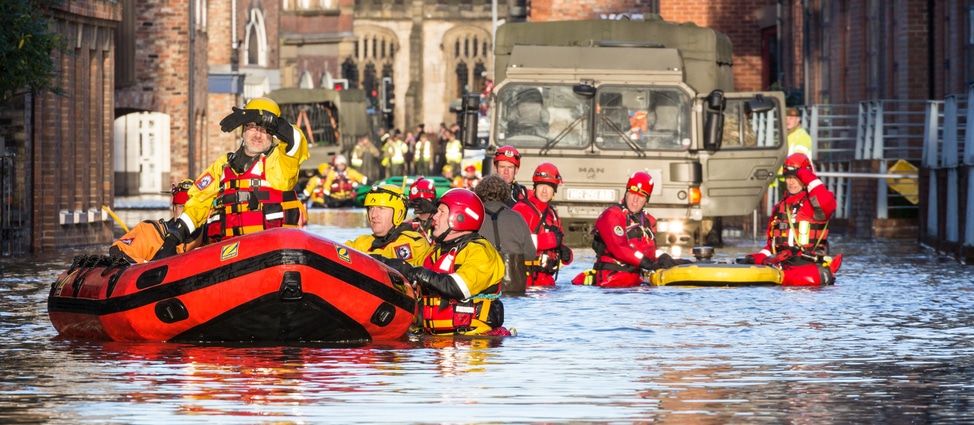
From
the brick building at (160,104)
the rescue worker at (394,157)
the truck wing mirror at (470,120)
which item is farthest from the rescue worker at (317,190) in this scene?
the truck wing mirror at (470,120)

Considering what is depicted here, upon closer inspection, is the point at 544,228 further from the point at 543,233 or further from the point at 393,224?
the point at 393,224

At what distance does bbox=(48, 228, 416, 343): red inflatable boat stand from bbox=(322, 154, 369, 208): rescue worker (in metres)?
41.5

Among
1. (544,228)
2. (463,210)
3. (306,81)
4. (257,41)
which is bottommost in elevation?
(544,228)

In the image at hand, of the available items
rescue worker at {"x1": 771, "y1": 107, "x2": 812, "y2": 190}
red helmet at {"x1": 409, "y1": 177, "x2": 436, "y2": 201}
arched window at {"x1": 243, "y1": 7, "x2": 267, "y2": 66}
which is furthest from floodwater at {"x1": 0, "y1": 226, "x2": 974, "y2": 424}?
arched window at {"x1": 243, "y1": 7, "x2": 267, "y2": 66}

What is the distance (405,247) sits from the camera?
17.1m

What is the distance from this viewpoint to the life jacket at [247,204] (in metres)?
16.4

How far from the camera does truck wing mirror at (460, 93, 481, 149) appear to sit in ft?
99.0

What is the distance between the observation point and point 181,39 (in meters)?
53.1

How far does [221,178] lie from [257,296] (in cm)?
167

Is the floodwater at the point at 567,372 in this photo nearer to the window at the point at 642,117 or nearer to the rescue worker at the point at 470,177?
the window at the point at 642,117

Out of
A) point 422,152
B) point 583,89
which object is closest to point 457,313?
point 583,89

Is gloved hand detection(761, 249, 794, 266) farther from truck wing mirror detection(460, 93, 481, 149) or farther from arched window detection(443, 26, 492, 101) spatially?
arched window detection(443, 26, 492, 101)

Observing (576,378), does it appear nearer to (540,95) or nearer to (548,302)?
(548,302)

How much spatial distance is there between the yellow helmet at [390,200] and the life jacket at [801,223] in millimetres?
6984
